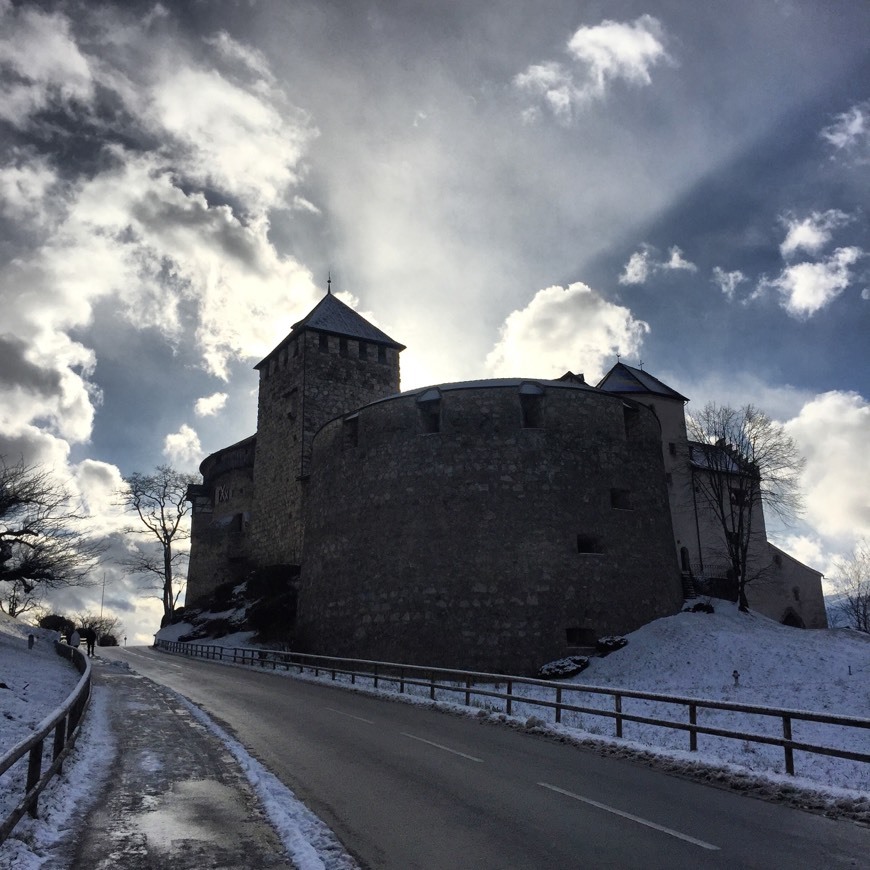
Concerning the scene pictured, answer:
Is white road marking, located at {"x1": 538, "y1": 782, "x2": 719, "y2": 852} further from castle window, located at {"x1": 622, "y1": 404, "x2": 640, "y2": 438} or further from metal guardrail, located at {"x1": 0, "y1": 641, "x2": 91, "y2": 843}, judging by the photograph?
castle window, located at {"x1": 622, "y1": 404, "x2": 640, "y2": 438}

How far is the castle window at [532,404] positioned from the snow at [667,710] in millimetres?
7582

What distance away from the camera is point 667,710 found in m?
16.4

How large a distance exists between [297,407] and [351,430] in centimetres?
1504

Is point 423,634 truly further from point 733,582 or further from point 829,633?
point 733,582

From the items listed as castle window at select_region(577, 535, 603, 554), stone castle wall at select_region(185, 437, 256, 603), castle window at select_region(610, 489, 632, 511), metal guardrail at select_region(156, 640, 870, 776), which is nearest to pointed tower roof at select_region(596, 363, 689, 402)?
castle window at select_region(610, 489, 632, 511)

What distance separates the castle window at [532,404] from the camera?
2552cm

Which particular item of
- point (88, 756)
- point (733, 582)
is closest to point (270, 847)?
point (88, 756)

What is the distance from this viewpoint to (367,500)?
85.2ft

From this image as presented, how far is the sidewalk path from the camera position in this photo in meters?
5.62

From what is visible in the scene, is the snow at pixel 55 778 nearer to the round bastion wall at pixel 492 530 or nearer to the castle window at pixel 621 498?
the round bastion wall at pixel 492 530

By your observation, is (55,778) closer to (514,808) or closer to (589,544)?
(514,808)

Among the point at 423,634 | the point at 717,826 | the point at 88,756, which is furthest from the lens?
the point at 423,634

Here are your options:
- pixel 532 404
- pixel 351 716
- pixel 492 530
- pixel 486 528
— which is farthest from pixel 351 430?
pixel 351 716

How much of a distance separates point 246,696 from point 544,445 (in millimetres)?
12353
